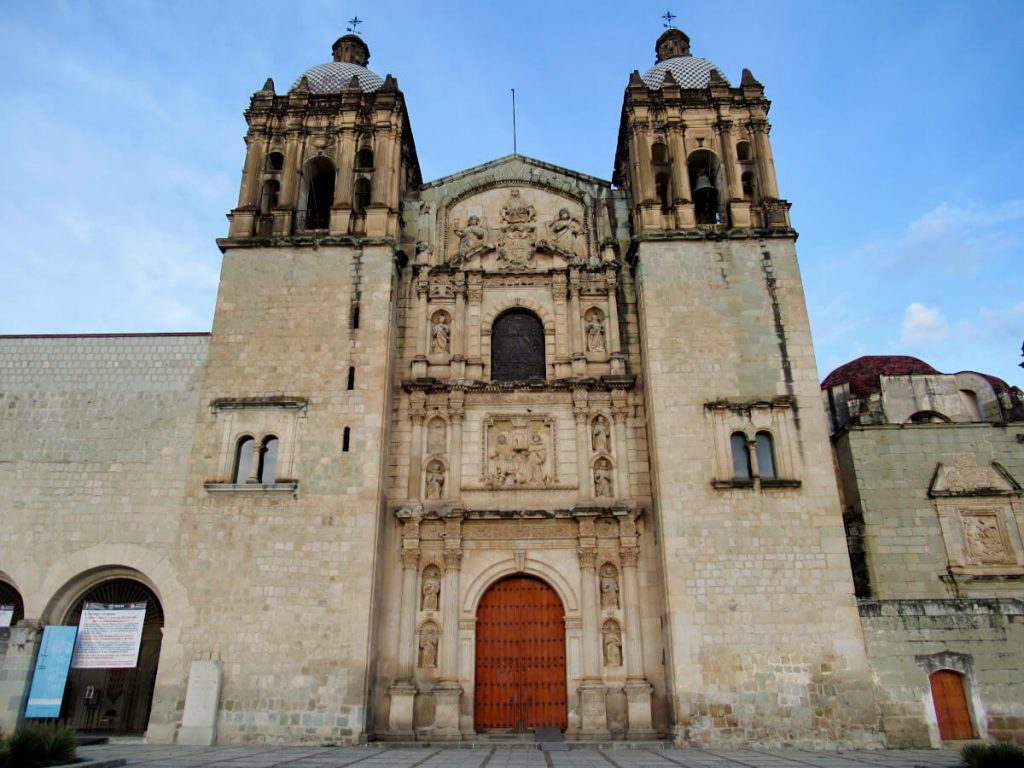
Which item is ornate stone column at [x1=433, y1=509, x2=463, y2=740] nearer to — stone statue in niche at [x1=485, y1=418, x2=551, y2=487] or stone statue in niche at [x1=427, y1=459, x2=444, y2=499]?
stone statue in niche at [x1=427, y1=459, x2=444, y2=499]

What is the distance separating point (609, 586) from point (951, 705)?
6666 millimetres

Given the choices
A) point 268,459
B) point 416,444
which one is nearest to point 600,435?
point 416,444

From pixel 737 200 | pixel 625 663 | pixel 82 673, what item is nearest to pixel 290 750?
pixel 82 673

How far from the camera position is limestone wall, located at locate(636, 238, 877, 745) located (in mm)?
13883

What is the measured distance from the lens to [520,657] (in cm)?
1546

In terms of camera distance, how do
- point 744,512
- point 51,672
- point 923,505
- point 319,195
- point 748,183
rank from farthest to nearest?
1. point 319,195
2. point 748,183
3. point 923,505
4. point 744,512
5. point 51,672

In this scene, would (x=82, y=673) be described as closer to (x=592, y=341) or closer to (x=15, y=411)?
(x=15, y=411)

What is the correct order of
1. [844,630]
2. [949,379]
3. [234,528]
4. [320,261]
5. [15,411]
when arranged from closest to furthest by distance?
[844,630] → [234,528] → [15,411] → [320,261] → [949,379]

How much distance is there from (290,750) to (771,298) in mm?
13674

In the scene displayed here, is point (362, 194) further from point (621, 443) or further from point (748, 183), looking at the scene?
point (748, 183)

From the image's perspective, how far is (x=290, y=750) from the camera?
13.0 metres

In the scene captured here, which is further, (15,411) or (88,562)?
(15,411)

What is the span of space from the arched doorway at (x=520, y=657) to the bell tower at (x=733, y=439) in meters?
2.40

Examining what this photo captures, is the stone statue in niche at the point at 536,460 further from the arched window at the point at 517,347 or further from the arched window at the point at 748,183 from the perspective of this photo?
the arched window at the point at 748,183
